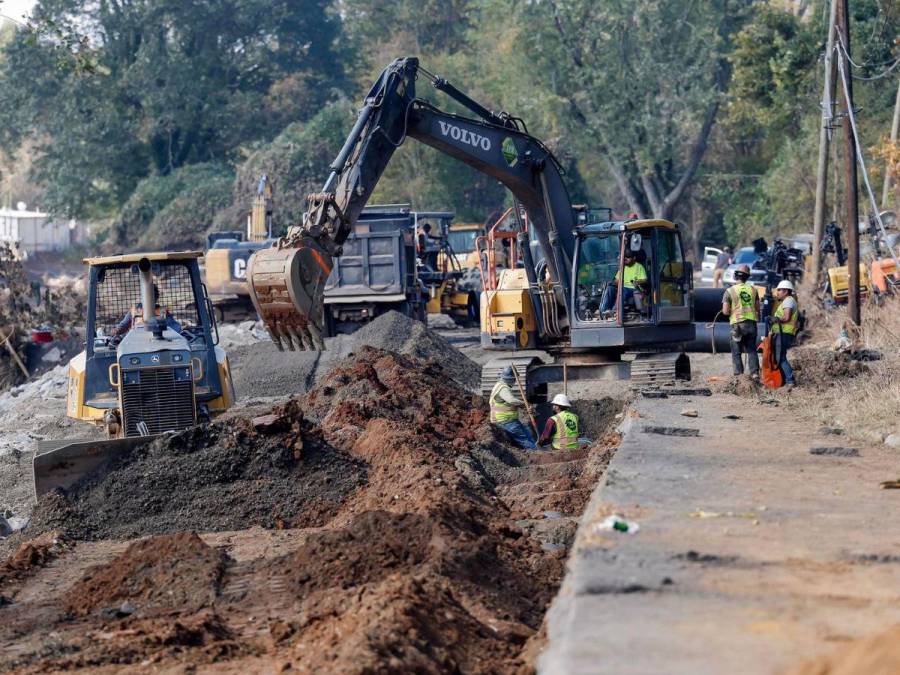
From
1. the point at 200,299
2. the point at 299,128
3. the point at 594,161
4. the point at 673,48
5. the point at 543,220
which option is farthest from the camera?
the point at 594,161

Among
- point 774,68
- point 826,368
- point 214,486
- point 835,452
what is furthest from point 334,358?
point 774,68

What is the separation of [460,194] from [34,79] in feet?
59.4

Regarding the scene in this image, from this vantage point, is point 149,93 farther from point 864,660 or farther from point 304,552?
point 864,660

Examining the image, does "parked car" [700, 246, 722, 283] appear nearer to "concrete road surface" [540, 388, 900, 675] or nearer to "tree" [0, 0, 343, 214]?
"tree" [0, 0, 343, 214]

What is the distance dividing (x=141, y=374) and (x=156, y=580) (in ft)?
15.6

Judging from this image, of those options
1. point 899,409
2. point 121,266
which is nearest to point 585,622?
point 899,409

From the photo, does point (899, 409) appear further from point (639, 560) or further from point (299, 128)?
point (299, 128)

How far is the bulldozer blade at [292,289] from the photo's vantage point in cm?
1484

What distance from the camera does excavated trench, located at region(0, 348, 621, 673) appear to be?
22.6 feet

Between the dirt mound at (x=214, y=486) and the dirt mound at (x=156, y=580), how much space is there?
205 cm

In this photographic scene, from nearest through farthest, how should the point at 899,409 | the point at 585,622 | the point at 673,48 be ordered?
the point at 585,622
the point at 899,409
the point at 673,48

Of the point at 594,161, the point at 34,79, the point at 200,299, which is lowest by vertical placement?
the point at 200,299

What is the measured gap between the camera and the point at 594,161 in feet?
197

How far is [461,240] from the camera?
3938 cm
